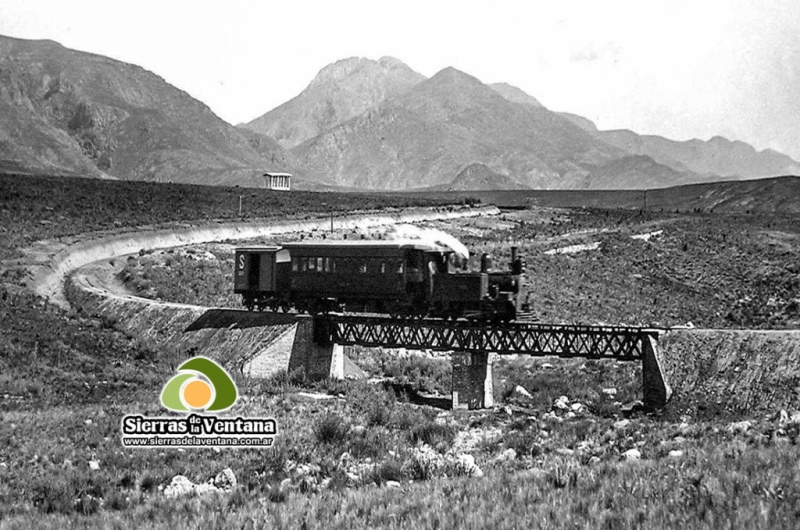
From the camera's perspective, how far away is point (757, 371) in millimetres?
23953

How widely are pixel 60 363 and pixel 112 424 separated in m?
7.30

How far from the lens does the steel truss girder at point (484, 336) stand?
82.6 feet

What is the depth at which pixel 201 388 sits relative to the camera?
17.5 meters

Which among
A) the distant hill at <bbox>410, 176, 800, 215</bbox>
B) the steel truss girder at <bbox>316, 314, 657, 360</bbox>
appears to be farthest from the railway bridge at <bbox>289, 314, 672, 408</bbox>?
the distant hill at <bbox>410, 176, 800, 215</bbox>

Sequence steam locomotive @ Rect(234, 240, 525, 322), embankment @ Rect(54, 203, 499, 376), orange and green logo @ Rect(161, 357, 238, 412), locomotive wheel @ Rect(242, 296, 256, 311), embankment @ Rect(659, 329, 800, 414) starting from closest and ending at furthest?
orange and green logo @ Rect(161, 357, 238, 412), embankment @ Rect(659, 329, 800, 414), steam locomotive @ Rect(234, 240, 525, 322), embankment @ Rect(54, 203, 499, 376), locomotive wheel @ Rect(242, 296, 256, 311)

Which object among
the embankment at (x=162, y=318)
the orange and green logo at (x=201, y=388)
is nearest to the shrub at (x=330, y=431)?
the orange and green logo at (x=201, y=388)

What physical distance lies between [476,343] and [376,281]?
13.1ft

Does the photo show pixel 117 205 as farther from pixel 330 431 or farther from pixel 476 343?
pixel 330 431

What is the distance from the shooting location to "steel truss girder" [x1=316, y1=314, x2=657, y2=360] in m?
25.2

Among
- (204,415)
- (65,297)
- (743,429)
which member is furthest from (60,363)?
(743,429)

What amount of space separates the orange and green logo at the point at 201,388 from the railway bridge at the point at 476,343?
8.54 metres

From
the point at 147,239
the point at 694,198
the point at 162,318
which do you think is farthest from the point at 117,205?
the point at 694,198

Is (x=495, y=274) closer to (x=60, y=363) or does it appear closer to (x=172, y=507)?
(x=60, y=363)

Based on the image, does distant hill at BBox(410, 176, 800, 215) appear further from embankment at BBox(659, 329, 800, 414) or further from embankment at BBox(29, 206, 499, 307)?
embankment at BBox(659, 329, 800, 414)
